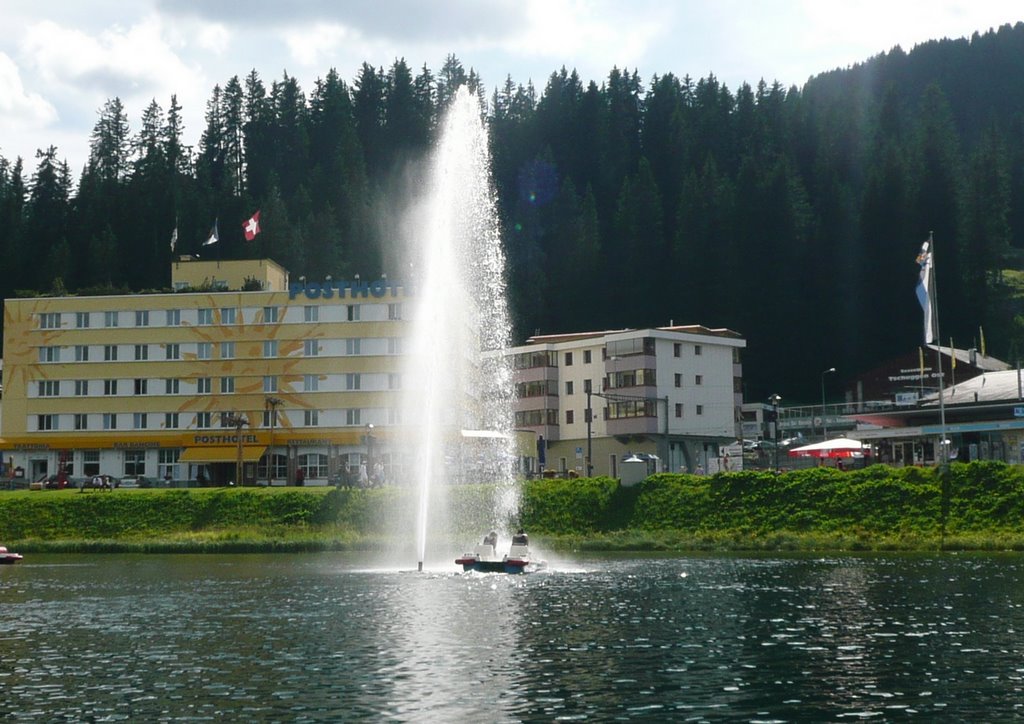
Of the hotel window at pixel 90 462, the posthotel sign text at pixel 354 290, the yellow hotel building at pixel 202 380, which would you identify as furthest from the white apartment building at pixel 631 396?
the hotel window at pixel 90 462

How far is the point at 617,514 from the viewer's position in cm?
8744

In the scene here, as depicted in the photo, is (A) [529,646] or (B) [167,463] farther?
(B) [167,463]

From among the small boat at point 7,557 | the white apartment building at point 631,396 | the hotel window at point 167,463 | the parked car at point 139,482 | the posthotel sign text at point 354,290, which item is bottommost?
the small boat at point 7,557

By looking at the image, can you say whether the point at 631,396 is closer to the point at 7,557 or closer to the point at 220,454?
the point at 220,454

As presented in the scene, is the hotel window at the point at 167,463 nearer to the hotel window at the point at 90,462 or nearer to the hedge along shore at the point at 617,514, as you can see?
the hotel window at the point at 90,462

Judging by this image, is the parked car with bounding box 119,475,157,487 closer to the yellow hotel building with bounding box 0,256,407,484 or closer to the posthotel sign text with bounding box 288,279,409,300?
the yellow hotel building with bounding box 0,256,407,484

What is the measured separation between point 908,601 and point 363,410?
309 ft

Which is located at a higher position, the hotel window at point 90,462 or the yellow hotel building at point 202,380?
the yellow hotel building at point 202,380

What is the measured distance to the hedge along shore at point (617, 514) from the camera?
7700 centimetres

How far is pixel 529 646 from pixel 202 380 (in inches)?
4246

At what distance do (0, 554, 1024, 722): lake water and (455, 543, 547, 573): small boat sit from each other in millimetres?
1112

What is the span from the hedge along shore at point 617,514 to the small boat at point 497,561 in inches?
596

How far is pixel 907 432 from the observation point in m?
108

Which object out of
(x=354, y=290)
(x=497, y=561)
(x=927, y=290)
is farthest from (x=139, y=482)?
(x=927, y=290)
